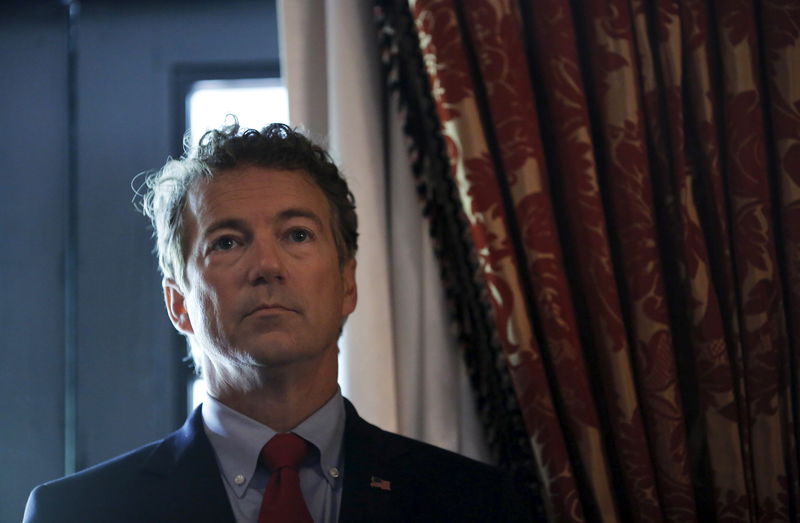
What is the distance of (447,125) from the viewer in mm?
1518

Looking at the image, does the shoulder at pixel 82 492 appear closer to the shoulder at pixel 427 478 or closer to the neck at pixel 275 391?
the neck at pixel 275 391

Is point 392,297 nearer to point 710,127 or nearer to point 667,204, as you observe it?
point 667,204

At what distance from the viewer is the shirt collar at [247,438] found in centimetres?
134

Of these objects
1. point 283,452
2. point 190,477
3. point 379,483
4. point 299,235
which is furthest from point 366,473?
point 299,235

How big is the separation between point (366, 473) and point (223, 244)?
41 centimetres

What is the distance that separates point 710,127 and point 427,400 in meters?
0.68

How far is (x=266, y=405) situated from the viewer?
1373 millimetres

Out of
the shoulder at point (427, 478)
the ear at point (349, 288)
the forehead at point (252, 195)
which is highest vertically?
the forehead at point (252, 195)

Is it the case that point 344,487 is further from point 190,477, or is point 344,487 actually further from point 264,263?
point 264,263

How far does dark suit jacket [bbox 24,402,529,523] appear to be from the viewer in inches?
51.5

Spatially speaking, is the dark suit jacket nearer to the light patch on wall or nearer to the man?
the man

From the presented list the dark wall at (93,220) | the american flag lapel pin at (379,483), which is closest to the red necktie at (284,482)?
the american flag lapel pin at (379,483)

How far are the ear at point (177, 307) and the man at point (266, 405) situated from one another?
0.06 ft

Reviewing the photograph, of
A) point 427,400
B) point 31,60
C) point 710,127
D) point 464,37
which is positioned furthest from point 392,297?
point 31,60
